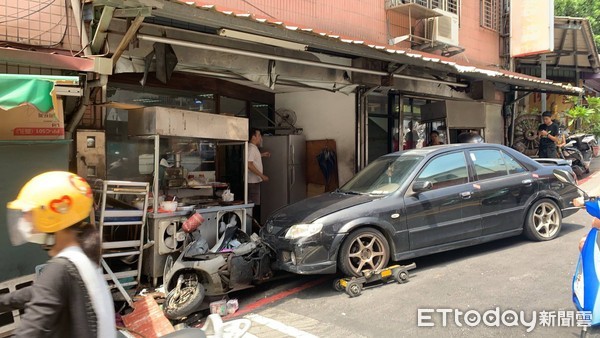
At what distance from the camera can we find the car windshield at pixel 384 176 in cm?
593

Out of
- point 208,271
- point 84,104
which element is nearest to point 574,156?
point 208,271

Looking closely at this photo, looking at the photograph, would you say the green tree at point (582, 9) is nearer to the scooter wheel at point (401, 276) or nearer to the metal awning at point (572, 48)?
the metal awning at point (572, 48)

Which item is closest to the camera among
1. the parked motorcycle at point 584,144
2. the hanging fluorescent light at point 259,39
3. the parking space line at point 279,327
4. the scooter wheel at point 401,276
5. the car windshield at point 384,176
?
the parking space line at point 279,327

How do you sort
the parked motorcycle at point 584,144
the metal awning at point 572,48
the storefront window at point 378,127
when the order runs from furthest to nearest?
the metal awning at point 572,48
the parked motorcycle at point 584,144
the storefront window at point 378,127

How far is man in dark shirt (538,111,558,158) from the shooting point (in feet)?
35.0

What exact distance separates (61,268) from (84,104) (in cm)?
415

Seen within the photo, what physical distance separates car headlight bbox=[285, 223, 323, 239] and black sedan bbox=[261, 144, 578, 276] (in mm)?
12

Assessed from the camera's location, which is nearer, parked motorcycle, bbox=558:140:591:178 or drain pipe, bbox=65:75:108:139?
drain pipe, bbox=65:75:108:139

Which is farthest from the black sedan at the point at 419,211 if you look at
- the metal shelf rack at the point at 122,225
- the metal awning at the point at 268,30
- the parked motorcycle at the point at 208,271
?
the metal awning at the point at 268,30

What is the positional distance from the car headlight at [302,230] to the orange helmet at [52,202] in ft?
11.4

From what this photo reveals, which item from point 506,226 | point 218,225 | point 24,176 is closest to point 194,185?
point 218,225

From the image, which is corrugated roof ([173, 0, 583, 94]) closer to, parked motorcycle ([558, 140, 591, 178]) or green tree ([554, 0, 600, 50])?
parked motorcycle ([558, 140, 591, 178])

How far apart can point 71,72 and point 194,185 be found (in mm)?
2542

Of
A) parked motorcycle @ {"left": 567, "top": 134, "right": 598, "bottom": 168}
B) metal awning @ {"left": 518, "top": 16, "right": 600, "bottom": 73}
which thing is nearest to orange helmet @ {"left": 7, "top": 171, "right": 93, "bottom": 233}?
parked motorcycle @ {"left": 567, "top": 134, "right": 598, "bottom": 168}
